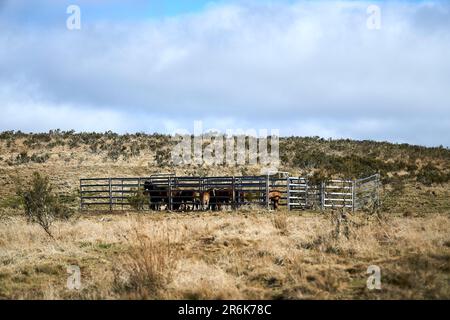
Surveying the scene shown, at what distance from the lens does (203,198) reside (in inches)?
981

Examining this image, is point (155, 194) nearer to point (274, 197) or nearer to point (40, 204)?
point (274, 197)

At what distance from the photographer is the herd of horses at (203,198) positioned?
973 inches

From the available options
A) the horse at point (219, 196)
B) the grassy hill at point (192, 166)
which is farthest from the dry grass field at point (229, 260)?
the grassy hill at point (192, 166)

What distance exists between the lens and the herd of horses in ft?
81.1

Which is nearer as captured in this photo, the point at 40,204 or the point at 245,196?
the point at 40,204

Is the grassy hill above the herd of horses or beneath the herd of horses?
above

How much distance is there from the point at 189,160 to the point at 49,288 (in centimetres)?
3603

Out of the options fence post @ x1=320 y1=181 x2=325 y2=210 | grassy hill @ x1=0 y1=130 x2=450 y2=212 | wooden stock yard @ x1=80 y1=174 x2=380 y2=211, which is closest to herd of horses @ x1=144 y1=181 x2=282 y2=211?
wooden stock yard @ x1=80 y1=174 x2=380 y2=211

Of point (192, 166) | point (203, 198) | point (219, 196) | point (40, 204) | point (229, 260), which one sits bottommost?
point (229, 260)

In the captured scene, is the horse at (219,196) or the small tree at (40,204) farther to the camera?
the horse at (219,196)

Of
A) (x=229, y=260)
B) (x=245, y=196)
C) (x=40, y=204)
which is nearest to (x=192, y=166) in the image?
(x=245, y=196)

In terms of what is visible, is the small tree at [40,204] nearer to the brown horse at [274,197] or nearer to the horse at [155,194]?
the horse at [155,194]

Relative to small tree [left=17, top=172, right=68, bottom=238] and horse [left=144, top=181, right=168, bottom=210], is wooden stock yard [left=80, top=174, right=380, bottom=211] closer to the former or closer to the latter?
horse [left=144, top=181, right=168, bottom=210]
